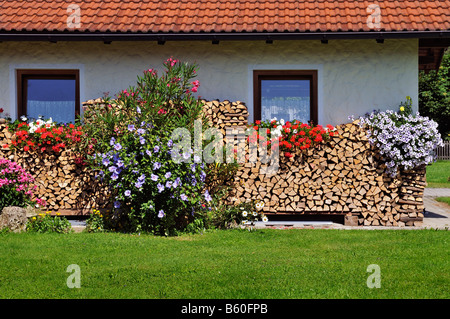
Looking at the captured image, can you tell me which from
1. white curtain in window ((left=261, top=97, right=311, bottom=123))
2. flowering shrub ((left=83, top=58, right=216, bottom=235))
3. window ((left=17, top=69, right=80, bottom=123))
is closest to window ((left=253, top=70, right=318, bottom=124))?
white curtain in window ((left=261, top=97, right=311, bottom=123))

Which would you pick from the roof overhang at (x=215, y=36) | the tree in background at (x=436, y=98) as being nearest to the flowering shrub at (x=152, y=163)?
the roof overhang at (x=215, y=36)

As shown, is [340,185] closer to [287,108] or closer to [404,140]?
[404,140]

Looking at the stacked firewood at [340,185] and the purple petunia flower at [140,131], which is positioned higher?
the purple petunia flower at [140,131]

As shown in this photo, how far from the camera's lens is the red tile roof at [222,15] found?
9531mm

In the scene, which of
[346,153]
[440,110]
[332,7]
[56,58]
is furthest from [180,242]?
[440,110]

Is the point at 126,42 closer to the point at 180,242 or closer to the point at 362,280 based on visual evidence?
the point at 180,242

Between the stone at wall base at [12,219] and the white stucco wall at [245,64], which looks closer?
the stone at wall base at [12,219]

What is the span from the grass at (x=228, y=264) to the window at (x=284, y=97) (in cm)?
286

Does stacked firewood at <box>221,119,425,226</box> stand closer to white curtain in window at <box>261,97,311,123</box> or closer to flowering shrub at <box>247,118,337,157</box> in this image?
flowering shrub at <box>247,118,337,157</box>

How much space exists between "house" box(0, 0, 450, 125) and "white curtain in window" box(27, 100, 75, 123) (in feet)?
0.06

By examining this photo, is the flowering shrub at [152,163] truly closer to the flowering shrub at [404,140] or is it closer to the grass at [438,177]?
the flowering shrub at [404,140]

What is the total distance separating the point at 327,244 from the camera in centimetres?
706

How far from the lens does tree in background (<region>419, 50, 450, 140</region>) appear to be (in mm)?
30922

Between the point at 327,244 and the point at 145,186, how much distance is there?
102 inches
